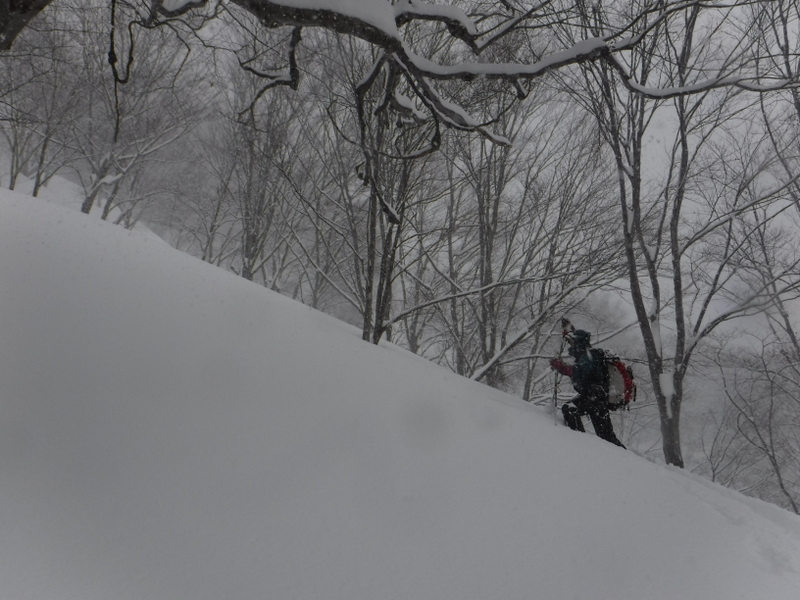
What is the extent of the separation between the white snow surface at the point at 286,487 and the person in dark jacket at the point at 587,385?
47.7 inches

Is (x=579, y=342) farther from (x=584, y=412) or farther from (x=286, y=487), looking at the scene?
(x=286, y=487)

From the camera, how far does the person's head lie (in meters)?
4.60

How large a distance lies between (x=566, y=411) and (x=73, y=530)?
409 cm

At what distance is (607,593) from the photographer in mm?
1622

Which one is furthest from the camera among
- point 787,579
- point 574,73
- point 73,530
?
point 574,73

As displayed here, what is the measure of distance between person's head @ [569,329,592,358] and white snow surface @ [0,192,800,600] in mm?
1478

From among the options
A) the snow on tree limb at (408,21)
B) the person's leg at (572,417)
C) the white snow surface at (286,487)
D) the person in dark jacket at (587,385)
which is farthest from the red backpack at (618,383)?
the snow on tree limb at (408,21)

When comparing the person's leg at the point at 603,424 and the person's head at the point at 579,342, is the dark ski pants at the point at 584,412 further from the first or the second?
the person's head at the point at 579,342

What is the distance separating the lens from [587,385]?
4.47 metres

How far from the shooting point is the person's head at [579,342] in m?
4.60

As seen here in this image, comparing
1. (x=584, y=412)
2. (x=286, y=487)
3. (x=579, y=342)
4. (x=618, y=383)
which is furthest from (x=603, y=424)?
(x=286, y=487)

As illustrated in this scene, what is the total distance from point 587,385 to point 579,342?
17.2 inches

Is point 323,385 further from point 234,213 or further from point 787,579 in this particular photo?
point 234,213

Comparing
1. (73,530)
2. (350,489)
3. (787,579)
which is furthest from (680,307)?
(73,530)
